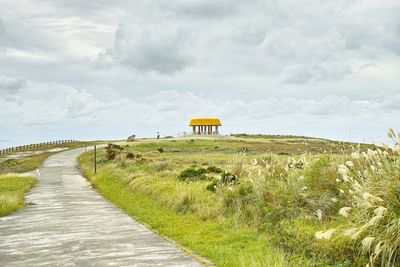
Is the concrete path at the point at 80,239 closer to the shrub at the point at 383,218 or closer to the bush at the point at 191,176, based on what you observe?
the shrub at the point at 383,218

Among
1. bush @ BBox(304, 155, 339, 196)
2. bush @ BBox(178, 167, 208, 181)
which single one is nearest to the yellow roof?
bush @ BBox(178, 167, 208, 181)

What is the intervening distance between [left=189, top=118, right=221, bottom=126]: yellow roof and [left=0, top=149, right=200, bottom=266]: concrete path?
99.7m

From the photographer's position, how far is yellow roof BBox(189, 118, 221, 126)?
12232 cm

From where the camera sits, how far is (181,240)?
1306 centimetres

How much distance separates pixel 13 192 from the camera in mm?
27266

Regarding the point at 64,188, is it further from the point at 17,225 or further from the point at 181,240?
the point at 181,240

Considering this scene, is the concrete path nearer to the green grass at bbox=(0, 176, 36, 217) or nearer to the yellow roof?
the green grass at bbox=(0, 176, 36, 217)

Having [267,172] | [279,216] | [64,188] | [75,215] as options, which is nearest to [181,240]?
[279,216]

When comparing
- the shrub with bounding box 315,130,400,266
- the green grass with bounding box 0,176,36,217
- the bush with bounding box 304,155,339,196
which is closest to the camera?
the shrub with bounding box 315,130,400,266

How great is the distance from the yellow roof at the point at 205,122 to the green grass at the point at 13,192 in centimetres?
8543

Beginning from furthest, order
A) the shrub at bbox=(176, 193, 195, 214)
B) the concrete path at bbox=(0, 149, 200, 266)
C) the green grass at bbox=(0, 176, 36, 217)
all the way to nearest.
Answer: the green grass at bbox=(0, 176, 36, 217)
the shrub at bbox=(176, 193, 195, 214)
the concrete path at bbox=(0, 149, 200, 266)

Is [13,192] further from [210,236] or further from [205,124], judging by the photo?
[205,124]

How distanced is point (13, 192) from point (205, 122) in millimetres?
96820

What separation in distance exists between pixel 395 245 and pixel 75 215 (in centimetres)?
1365
